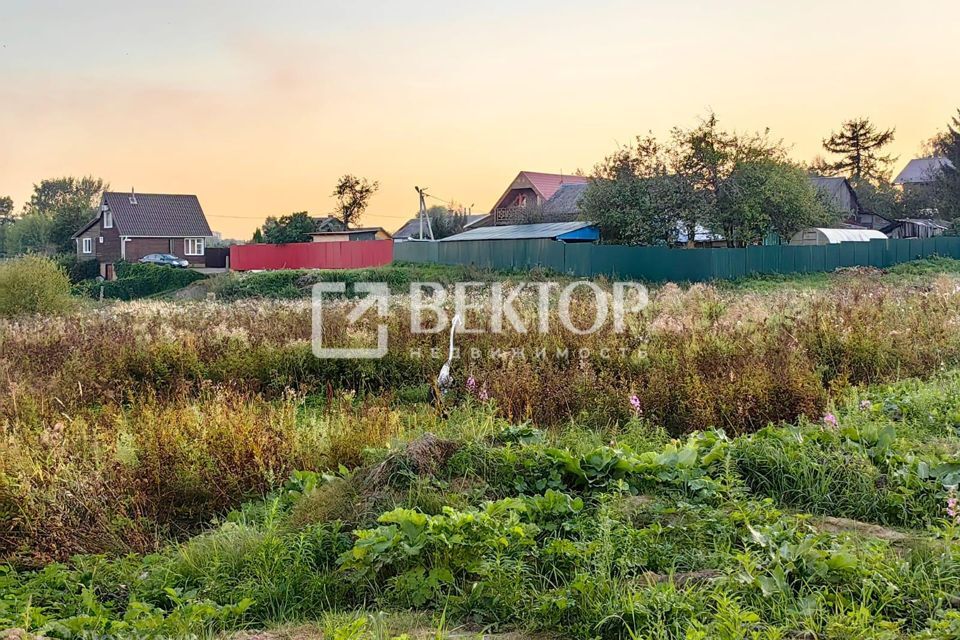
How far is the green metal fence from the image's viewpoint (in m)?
24.1

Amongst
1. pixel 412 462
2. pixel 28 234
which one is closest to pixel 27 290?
pixel 412 462

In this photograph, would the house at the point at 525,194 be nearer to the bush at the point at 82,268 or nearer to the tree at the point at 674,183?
the tree at the point at 674,183

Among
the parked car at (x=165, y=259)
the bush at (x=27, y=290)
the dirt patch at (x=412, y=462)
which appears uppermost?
the parked car at (x=165, y=259)

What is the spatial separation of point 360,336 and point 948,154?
48.2m

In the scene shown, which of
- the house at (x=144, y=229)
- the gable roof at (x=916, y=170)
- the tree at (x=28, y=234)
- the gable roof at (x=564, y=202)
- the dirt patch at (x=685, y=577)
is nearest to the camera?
the dirt patch at (x=685, y=577)

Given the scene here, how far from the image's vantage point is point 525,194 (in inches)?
1831

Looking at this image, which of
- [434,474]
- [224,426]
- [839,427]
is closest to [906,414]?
[839,427]

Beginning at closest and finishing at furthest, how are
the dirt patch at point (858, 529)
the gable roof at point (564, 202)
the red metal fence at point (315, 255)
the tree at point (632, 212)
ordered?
the dirt patch at point (858, 529)
the tree at point (632, 212)
the red metal fence at point (315, 255)
the gable roof at point (564, 202)

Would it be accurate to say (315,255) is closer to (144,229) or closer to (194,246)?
(194,246)

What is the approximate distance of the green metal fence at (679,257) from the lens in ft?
79.1

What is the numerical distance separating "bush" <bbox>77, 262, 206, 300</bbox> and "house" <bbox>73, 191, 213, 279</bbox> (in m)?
12.0

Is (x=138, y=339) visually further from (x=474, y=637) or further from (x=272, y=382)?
(x=474, y=637)

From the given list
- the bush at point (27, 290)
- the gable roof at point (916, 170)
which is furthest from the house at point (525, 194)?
the gable roof at point (916, 170)

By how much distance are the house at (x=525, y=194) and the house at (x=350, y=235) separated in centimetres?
640
